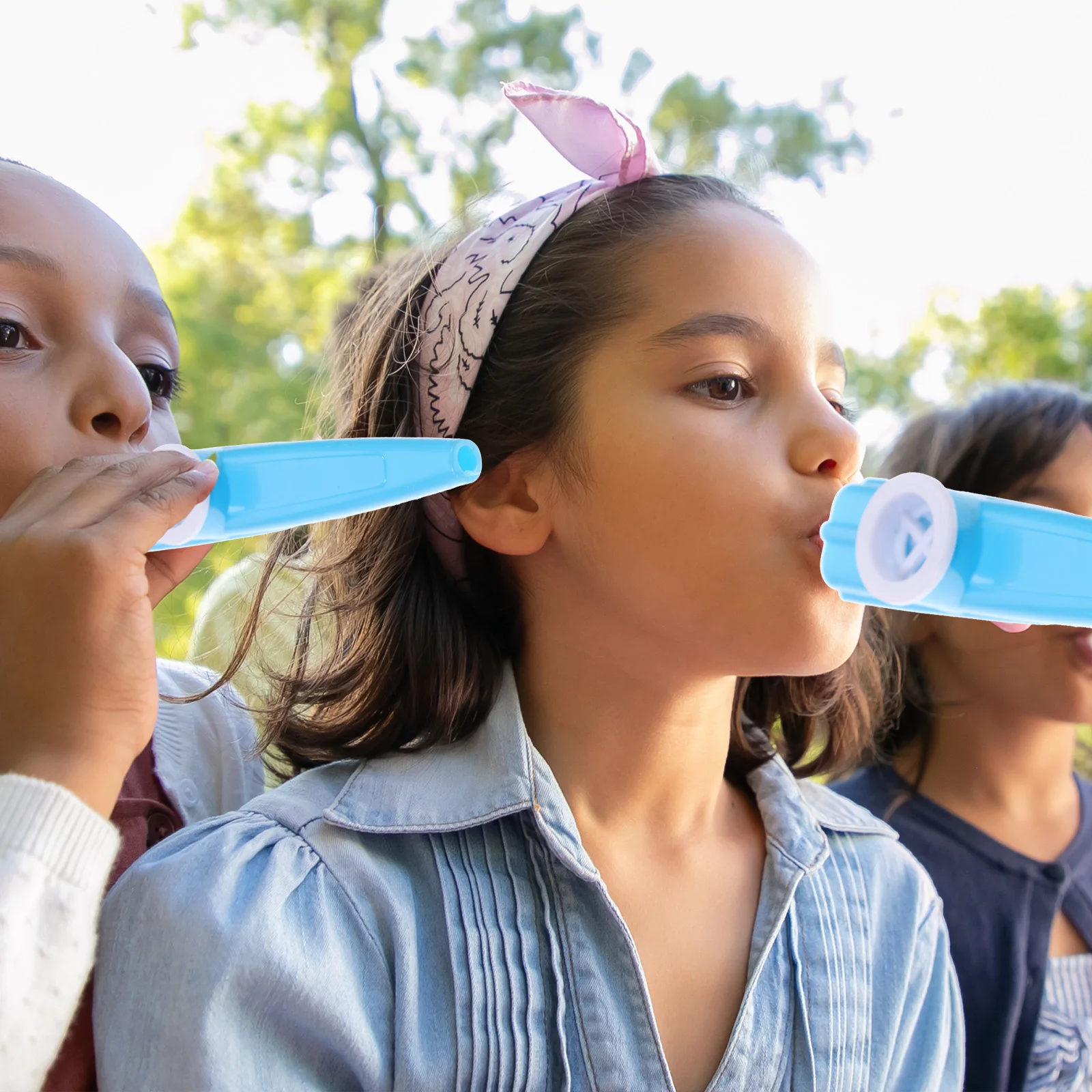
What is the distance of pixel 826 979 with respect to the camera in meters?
1.10

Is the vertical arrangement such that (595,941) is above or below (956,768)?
above

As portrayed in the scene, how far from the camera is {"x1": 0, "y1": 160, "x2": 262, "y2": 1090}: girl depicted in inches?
30.0

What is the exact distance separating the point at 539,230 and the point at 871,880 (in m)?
0.80

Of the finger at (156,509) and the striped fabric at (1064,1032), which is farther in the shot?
the striped fabric at (1064,1032)

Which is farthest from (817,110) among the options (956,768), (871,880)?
(871,880)

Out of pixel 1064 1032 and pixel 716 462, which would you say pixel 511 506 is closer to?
pixel 716 462

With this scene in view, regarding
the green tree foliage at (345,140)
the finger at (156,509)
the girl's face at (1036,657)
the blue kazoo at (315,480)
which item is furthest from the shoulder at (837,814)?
the green tree foliage at (345,140)

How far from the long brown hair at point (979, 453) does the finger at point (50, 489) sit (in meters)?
1.13

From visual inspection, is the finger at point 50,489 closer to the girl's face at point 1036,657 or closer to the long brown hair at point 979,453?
the long brown hair at point 979,453

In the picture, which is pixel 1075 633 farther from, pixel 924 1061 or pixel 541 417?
pixel 541 417

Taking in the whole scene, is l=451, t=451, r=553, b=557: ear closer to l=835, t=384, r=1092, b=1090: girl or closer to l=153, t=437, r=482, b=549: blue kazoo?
l=153, t=437, r=482, b=549: blue kazoo

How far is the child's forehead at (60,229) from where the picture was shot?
3.16 ft

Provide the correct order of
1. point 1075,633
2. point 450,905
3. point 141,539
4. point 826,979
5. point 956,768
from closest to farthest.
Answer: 1. point 141,539
2. point 450,905
3. point 826,979
4. point 1075,633
5. point 956,768

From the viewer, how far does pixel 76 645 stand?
0.81 m
